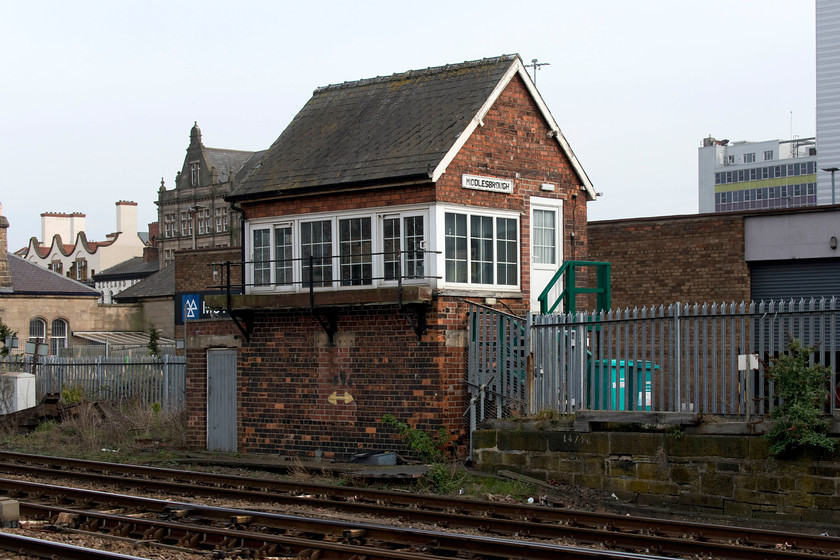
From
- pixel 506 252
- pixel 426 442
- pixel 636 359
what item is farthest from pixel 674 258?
pixel 636 359

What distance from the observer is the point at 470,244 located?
17.1 m

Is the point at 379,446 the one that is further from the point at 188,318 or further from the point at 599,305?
the point at 188,318

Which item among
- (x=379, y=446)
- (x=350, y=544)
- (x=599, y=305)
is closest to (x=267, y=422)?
(x=379, y=446)

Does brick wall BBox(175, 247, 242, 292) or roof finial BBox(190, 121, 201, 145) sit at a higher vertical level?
roof finial BBox(190, 121, 201, 145)

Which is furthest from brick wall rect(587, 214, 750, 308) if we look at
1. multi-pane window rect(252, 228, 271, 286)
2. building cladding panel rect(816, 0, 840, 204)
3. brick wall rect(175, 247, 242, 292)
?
building cladding panel rect(816, 0, 840, 204)

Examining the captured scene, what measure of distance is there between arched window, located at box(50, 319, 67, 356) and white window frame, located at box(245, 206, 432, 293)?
40.0 m

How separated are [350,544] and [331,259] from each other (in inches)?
326

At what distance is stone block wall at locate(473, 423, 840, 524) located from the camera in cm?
1181

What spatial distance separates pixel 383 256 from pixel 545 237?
2.99m

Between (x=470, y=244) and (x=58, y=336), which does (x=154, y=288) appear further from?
(x=470, y=244)

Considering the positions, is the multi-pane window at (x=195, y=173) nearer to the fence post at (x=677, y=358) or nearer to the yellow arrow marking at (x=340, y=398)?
the yellow arrow marking at (x=340, y=398)

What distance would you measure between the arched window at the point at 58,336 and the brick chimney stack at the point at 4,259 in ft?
12.9

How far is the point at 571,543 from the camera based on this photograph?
1041cm

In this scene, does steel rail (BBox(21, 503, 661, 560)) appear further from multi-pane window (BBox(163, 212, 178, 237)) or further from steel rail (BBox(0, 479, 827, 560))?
multi-pane window (BBox(163, 212, 178, 237))
